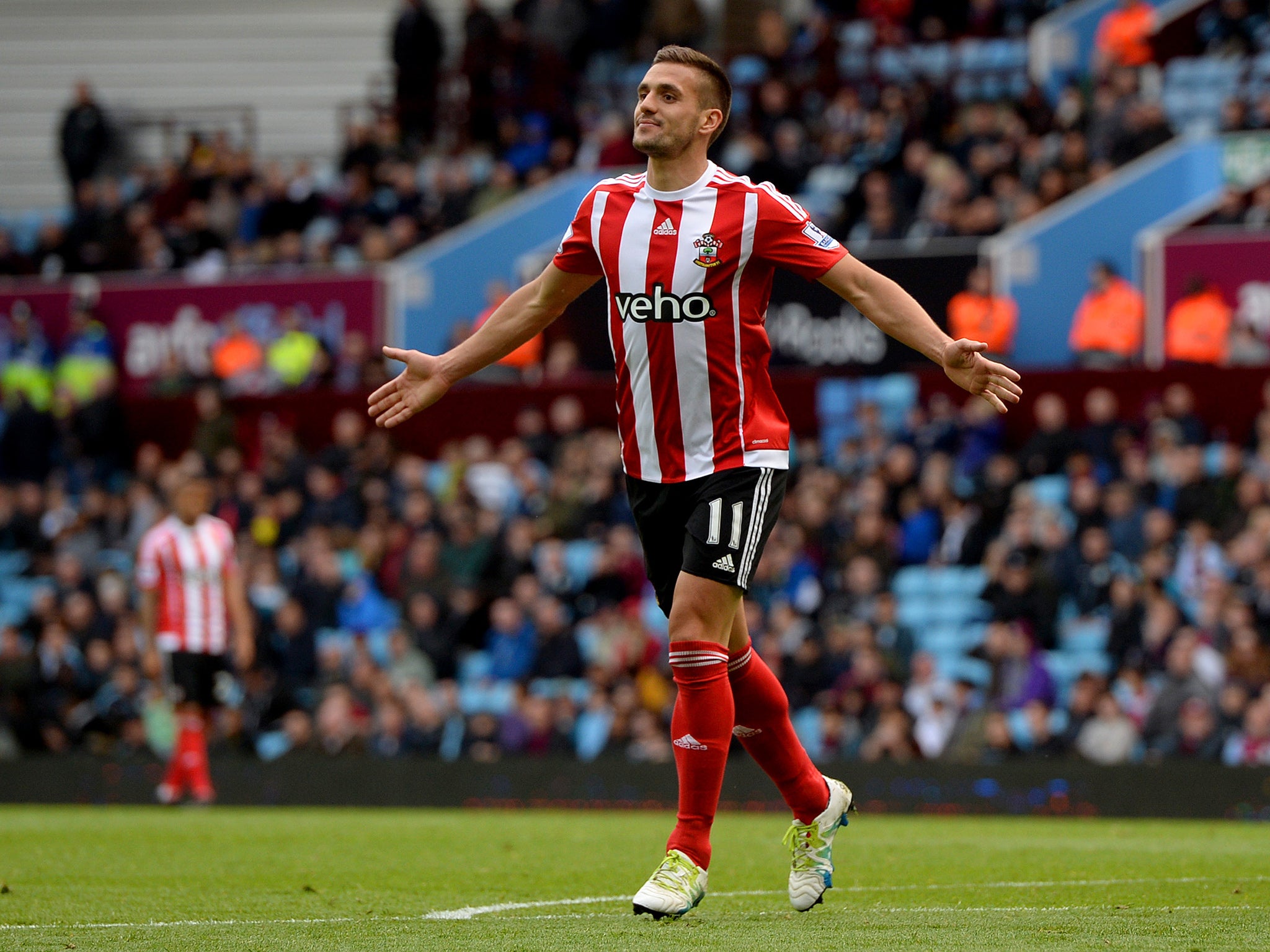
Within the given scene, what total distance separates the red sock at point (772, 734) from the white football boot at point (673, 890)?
0.58 meters

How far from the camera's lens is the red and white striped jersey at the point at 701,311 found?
5984 millimetres

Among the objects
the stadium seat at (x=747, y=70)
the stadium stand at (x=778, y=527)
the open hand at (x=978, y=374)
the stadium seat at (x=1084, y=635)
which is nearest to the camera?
the open hand at (x=978, y=374)

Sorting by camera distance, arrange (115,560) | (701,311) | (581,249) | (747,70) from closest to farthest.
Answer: (701,311) < (581,249) < (115,560) < (747,70)

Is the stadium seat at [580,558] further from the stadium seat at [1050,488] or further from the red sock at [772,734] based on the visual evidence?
the red sock at [772,734]

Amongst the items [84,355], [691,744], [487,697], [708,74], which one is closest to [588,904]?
[691,744]

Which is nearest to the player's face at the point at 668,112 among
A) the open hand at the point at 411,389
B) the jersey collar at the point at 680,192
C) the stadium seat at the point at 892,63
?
the jersey collar at the point at 680,192

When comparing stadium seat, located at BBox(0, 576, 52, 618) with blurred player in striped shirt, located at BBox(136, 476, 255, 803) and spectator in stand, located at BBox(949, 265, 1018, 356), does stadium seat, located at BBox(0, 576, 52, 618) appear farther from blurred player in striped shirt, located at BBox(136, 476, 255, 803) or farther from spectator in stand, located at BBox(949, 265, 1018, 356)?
spectator in stand, located at BBox(949, 265, 1018, 356)

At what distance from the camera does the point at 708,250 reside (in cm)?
596

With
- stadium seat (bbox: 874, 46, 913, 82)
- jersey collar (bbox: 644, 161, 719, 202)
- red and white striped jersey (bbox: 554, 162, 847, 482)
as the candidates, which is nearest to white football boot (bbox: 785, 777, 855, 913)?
red and white striped jersey (bbox: 554, 162, 847, 482)

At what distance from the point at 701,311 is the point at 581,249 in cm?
48

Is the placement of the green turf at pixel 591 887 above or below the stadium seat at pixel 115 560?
above

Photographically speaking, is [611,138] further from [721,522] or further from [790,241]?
[721,522]

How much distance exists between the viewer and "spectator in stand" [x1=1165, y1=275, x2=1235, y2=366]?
1633 cm

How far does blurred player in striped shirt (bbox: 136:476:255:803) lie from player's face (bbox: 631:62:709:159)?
7.39 meters
